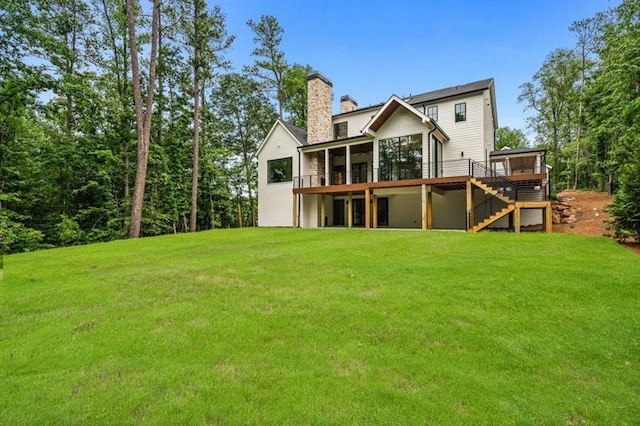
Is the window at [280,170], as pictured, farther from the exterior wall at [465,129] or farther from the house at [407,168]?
the exterior wall at [465,129]

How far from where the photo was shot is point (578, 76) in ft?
84.9

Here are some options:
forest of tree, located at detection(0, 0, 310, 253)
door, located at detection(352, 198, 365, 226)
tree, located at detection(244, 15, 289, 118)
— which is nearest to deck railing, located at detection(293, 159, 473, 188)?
door, located at detection(352, 198, 365, 226)

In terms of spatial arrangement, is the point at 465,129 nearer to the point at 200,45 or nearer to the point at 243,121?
the point at 200,45

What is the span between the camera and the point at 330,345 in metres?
3.33

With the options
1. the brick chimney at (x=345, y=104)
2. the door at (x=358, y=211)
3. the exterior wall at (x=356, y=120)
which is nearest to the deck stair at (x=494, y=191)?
the door at (x=358, y=211)

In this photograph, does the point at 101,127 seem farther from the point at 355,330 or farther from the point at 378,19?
the point at 355,330

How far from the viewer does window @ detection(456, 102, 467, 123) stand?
15.5 meters

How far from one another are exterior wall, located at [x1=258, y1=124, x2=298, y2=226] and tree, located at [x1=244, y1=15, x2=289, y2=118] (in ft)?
23.9

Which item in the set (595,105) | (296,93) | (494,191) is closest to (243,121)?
(296,93)

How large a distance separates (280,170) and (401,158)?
26.1 feet

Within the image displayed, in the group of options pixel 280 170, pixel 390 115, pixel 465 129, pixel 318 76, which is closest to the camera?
pixel 465 129

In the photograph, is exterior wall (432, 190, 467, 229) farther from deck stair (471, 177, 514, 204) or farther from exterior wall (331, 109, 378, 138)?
exterior wall (331, 109, 378, 138)

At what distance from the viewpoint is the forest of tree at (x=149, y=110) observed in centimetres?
1333

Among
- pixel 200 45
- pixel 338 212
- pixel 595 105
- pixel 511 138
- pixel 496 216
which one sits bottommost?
pixel 496 216
